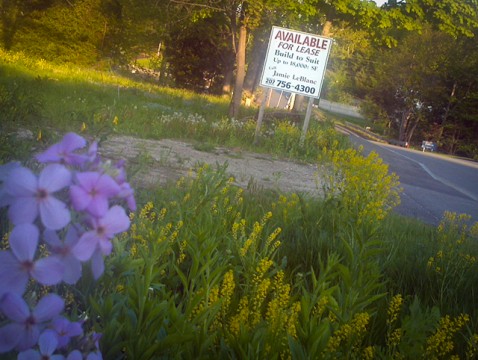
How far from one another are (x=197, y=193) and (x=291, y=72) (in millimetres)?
8640

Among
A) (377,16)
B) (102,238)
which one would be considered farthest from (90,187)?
(377,16)

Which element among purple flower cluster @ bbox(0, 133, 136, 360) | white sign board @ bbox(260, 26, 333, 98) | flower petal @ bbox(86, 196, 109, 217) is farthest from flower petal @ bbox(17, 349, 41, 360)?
white sign board @ bbox(260, 26, 333, 98)

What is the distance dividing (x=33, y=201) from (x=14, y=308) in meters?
0.13

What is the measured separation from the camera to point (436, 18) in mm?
15258

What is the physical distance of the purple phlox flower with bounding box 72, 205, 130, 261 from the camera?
653 mm

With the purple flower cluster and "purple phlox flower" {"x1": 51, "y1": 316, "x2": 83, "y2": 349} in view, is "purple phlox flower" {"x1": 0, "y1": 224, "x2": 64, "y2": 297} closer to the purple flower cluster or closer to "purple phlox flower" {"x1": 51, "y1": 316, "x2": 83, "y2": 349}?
the purple flower cluster

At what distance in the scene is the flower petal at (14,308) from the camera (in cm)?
62

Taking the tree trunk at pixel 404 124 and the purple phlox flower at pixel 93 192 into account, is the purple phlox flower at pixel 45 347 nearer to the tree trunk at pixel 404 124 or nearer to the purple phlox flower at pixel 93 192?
the purple phlox flower at pixel 93 192

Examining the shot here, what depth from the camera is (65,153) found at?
72 centimetres

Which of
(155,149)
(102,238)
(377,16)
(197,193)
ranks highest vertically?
(377,16)

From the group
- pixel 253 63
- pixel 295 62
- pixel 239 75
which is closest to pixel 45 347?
pixel 295 62

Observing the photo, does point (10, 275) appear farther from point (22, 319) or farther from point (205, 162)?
point (205, 162)

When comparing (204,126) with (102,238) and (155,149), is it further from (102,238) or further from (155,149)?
(102,238)

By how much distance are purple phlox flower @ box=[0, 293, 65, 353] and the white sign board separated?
1137 centimetres
